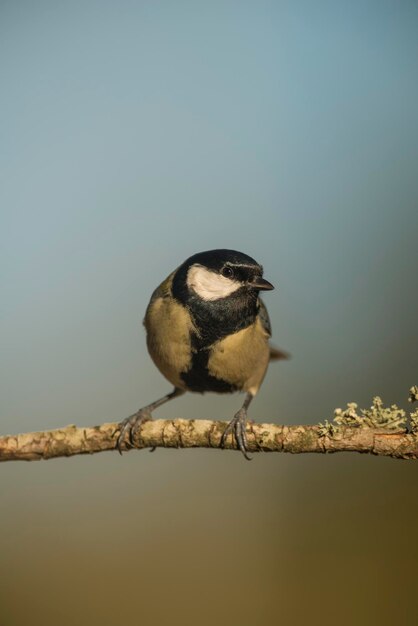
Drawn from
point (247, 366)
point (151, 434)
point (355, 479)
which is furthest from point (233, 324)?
point (355, 479)

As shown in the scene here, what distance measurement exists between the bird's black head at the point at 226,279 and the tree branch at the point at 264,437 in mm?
721

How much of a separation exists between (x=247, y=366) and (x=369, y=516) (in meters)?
1.39

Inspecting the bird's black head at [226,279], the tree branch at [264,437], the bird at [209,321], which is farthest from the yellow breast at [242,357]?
the tree branch at [264,437]

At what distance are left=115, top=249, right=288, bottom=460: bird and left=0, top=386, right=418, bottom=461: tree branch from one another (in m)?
0.43

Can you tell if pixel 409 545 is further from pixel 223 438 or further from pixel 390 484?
pixel 223 438

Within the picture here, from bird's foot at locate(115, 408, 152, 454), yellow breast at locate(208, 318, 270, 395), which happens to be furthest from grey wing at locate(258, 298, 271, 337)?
bird's foot at locate(115, 408, 152, 454)

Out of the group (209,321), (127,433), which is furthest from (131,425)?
(209,321)

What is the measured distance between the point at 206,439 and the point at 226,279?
0.82 metres

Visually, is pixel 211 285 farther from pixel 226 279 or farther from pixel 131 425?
pixel 131 425

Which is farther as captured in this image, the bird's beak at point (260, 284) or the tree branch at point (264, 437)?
the bird's beak at point (260, 284)

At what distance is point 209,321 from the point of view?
→ 2.74 meters

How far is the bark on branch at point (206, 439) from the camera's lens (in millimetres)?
1954

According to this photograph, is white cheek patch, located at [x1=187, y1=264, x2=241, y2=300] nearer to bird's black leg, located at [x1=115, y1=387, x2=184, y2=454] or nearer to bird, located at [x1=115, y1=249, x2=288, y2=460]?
bird, located at [x1=115, y1=249, x2=288, y2=460]

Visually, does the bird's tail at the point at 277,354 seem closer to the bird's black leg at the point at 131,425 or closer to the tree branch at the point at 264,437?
the bird's black leg at the point at 131,425
